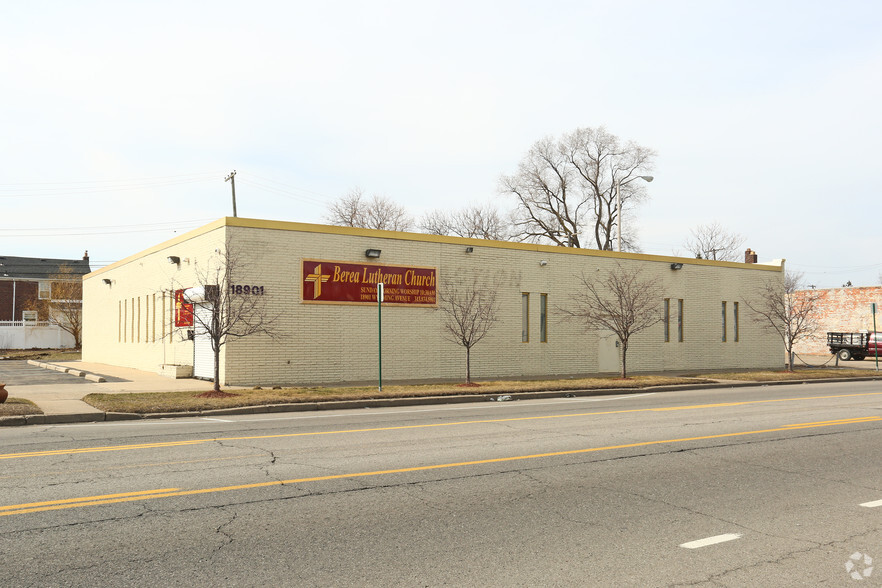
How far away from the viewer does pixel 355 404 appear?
16.9 m

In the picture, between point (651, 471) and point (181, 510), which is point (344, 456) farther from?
point (651, 471)

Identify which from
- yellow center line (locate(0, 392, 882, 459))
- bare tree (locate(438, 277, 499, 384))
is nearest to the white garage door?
bare tree (locate(438, 277, 499, 384))

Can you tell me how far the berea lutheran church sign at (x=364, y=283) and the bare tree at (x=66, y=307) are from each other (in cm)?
3913

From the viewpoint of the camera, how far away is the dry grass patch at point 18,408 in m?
13.2

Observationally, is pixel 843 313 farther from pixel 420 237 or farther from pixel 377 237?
pixel 377 237

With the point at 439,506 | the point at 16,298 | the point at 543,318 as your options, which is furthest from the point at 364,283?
the point at 16,298

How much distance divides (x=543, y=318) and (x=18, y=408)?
18.1 meters

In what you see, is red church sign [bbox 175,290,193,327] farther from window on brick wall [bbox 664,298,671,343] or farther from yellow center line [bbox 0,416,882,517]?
window on brick wall [bbox 664,298,671,343]

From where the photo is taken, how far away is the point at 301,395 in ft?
57.2

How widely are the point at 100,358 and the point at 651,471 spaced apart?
33.0 meters

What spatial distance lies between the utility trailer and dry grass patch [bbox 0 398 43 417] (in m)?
40.8

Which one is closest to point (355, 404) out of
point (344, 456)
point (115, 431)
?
point (115, 431)

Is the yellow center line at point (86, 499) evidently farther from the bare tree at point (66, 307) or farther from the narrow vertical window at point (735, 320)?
the bare tree at point (66, 307)

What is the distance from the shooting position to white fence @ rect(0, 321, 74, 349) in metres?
55.6
